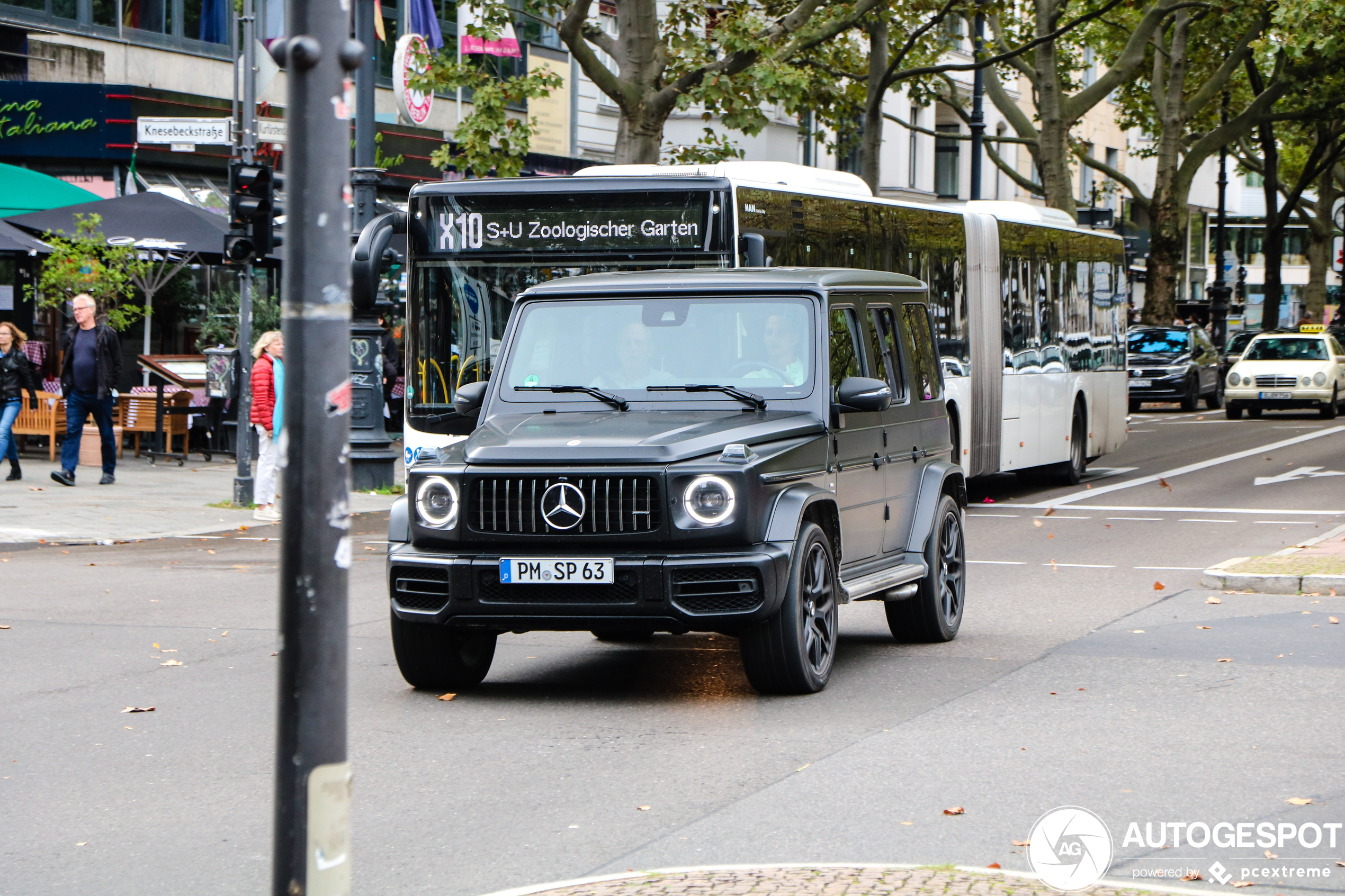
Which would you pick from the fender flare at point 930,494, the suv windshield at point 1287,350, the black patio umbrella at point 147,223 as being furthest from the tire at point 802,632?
the suv windshield at point 1287,350

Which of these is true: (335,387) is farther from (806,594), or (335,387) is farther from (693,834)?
(806,594)

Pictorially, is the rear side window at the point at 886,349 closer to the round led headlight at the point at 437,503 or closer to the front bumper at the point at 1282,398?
the round led headlight at the point at 437,503

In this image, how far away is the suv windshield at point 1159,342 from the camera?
130ft

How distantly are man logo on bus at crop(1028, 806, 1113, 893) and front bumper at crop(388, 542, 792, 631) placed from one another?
198 centimetres

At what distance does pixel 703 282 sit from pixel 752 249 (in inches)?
155

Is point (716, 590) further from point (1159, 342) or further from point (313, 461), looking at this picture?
point (1159, 342)

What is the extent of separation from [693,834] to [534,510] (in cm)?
234

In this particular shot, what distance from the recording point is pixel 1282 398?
35.3 meters

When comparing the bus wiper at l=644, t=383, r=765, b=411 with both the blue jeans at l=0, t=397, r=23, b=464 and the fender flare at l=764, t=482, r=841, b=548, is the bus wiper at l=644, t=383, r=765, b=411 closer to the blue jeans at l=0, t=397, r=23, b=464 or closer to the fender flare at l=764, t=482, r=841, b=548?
the fender flare at l=764, t=482, r=841, b=548

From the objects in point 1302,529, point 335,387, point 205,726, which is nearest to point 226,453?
point 1302,529

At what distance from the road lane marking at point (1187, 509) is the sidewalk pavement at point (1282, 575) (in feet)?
16.3

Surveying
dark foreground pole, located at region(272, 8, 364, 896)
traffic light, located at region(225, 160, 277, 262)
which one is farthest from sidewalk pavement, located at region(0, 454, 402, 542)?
dark foreground pole, located at region(272, 8, 364, 896)

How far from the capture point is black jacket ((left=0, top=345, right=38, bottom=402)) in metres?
19.5

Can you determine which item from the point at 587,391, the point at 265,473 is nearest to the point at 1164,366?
the point at 265,473
